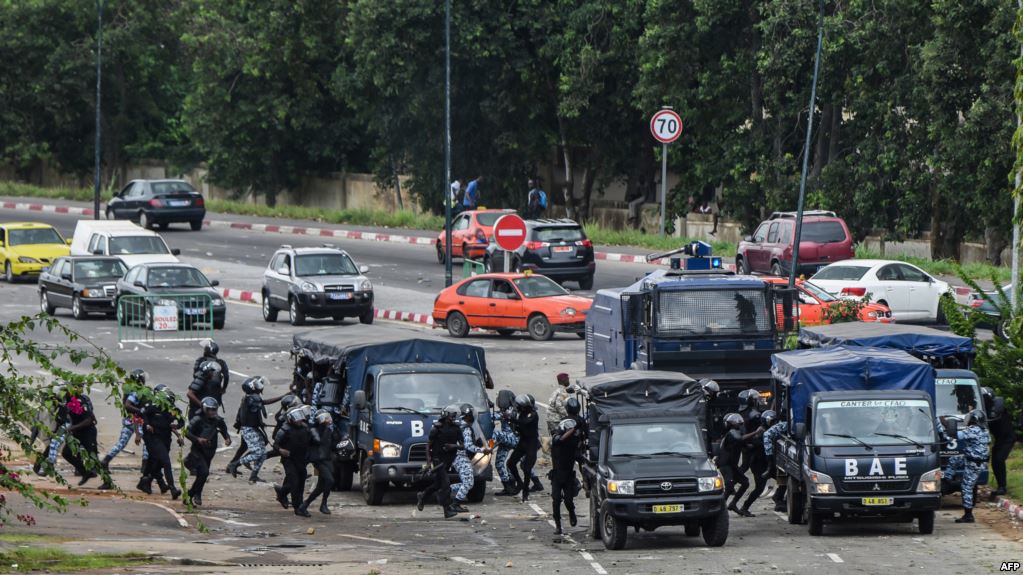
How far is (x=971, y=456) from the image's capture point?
65.7 ft

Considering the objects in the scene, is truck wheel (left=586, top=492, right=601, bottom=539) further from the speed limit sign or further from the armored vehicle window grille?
the speed limit sign

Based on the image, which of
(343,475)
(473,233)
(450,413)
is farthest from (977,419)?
(473,233)

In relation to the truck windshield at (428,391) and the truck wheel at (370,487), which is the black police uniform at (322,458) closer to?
the truck wheel at (370,487)

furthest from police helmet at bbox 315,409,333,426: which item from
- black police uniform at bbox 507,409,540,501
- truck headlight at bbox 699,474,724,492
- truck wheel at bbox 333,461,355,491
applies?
truck headlight at bbox 699,474,724,492

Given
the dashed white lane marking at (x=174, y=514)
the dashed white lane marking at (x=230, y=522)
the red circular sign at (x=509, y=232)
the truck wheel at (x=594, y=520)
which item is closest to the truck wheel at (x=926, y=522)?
the truck wheel at (x=594, y=520)

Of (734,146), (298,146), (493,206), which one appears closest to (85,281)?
(734,146)

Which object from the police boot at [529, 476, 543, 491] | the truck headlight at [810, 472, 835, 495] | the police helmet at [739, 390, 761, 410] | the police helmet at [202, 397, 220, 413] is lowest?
the police boot at [529, 476, 543, 491]

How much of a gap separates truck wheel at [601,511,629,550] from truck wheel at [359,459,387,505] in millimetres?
4032

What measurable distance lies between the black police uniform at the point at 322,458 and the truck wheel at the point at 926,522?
7.06m

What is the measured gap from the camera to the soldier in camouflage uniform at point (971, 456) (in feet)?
65.1

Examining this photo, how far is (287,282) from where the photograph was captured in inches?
1462

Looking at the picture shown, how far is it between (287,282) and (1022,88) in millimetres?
20239

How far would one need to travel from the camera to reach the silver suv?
36.4m

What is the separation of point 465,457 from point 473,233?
998 inches
